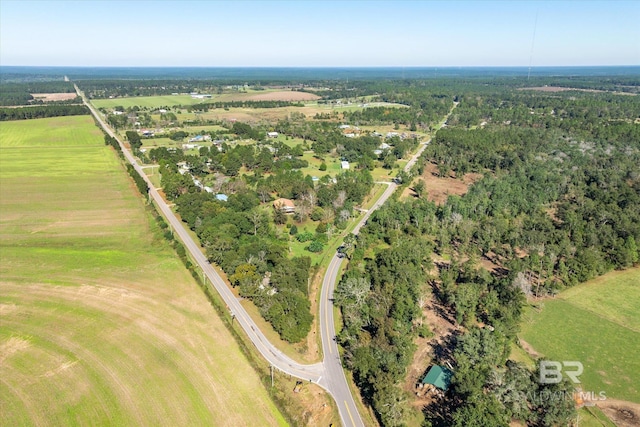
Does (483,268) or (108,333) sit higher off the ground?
(483,268)

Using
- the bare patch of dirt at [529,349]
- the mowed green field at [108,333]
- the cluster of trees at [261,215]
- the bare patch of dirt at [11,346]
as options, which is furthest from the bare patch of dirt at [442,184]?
the bare patch of dirt at [11,346]

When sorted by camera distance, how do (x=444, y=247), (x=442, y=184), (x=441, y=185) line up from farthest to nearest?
(x=442, y=184)
(x=441, y=185)
(x=444, y=247)

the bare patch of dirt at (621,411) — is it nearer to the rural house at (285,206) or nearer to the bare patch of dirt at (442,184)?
the bare patch of dirt at (442,184)

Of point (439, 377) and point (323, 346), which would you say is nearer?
point (439, 377)

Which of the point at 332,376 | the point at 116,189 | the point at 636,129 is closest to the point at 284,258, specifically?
the point at 332,376

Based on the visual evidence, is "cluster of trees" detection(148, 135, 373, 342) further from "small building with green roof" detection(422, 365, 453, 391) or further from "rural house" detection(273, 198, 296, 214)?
"small building with green roof" detection(422, 365, 453, 391)

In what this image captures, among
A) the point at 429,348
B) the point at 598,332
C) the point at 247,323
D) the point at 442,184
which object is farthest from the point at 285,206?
the point at 598,332

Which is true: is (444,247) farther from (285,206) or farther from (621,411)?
(621,411)

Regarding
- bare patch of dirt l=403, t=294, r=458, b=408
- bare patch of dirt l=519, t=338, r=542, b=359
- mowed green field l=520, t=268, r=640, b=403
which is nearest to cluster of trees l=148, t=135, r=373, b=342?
bare patch of dirt l=403, t=294, r=458, b=408

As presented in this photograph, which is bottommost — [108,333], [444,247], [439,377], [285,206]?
[439,377]
